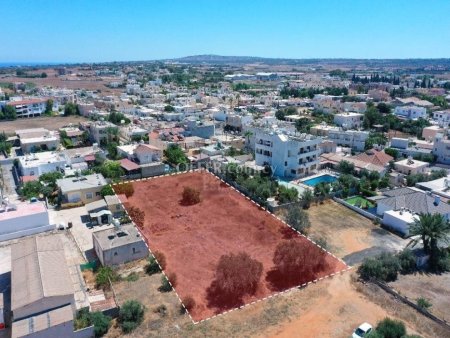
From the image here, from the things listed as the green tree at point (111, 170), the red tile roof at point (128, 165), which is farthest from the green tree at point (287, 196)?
the green tree at point (111, 170)

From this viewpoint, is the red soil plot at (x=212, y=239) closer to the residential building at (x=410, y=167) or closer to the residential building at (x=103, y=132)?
the residential building at (x=103, y=132)

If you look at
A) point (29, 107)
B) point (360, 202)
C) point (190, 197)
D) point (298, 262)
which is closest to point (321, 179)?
point (360, 202)

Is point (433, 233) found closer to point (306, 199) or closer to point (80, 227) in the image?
point (306, 199)

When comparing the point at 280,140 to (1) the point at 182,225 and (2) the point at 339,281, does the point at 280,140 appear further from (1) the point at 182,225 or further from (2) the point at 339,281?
(2) the point at 339,281

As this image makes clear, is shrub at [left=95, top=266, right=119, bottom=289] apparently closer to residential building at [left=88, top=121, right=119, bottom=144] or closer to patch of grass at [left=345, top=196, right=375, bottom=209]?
patch of grass at [left=345, top=196, right=375, bottom=209]

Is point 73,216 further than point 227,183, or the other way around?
point 227,183

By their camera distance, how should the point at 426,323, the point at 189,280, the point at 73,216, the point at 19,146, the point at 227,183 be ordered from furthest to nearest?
the point at 19,146, the point at 227,183, the point at 73,216, the point at 189,280, the point at 426,323

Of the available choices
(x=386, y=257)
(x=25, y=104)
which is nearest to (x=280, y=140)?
(x=386, y=257)
